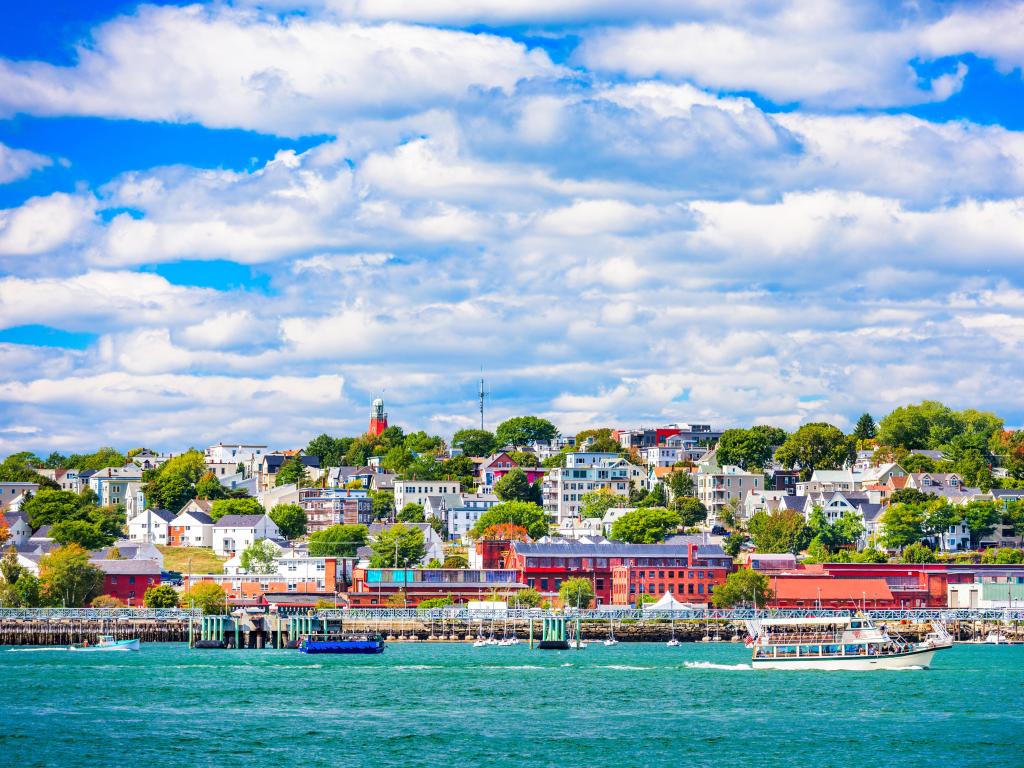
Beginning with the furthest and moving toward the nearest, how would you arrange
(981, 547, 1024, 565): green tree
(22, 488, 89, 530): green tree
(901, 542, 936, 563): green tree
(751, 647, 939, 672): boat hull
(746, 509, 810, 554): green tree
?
(22, 488, 89, 530): green tree < (746, 509, 810, 554): green tree < (981, 547, 1024, 565): green tree < (901, 542, 936, 563): green tree < (751, 647, 939, 672): boat hull

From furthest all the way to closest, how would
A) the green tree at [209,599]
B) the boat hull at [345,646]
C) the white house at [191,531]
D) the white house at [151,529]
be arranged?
the white house at [151,529], the white house at [191,531], the green tree at [209,599], the boat hull at [345,646]

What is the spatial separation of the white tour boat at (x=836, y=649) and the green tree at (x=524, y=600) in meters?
43.3

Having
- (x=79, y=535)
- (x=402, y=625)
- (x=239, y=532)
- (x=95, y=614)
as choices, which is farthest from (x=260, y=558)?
(x=402, y=625)

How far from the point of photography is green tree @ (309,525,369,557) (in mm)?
172100

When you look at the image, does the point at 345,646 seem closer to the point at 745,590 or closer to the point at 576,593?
the point at 576,593

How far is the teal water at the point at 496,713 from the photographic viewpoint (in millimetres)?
64938

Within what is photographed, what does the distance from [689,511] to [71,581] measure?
7519 cm

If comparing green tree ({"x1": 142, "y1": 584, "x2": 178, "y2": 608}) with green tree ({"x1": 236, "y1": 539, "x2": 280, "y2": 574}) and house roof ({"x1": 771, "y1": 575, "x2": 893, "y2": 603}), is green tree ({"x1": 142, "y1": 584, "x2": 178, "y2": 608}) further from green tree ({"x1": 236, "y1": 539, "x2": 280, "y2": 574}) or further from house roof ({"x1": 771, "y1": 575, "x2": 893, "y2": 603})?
house roof ({"x1": 771, "y1": 575, "x2": 893, "y2": 603})

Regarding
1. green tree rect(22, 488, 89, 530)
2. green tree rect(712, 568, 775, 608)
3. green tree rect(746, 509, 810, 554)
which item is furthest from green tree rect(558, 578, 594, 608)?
green tree rect(22, 488, 89, 530)

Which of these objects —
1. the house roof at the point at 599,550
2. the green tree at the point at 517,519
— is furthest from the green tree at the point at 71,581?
the green tree at the point at 517,519

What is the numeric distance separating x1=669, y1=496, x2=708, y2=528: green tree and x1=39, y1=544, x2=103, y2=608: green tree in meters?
70.0

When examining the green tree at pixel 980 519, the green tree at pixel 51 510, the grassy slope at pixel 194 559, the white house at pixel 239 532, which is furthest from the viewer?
the green tree at pixel 51 510

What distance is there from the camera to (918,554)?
16062 centimetres

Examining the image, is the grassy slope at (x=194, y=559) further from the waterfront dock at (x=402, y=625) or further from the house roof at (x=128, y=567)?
the waterfront dock at (x=402, y=625)
